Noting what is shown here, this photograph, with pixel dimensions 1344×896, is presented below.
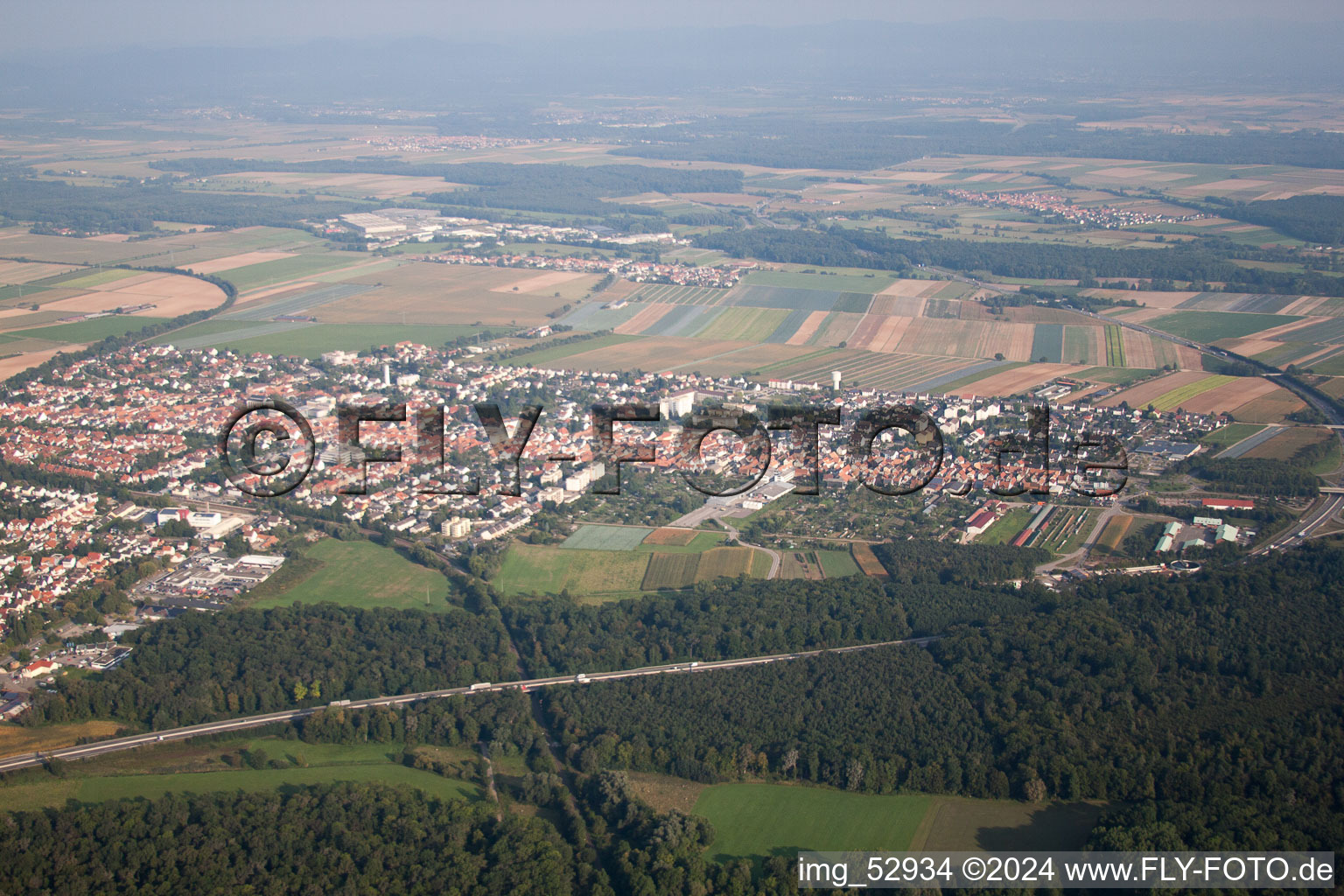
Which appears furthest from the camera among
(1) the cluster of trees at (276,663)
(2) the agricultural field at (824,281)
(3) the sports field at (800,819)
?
(2) the agricultural field at (824,281)

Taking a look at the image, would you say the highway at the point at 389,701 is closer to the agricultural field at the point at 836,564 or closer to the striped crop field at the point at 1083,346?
the agricultural field at the point at 836,564

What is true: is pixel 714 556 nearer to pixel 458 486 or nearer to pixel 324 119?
pixel 458 486

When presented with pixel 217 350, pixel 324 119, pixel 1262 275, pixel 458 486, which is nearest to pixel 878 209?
pixel 1262 275

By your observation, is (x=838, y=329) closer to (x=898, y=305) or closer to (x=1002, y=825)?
(x=898, y=305)

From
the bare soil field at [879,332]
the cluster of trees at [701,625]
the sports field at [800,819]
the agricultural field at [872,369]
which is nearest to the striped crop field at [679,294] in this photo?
the bare soil field at [879,332]

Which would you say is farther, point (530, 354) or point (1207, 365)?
point (530, 354)
